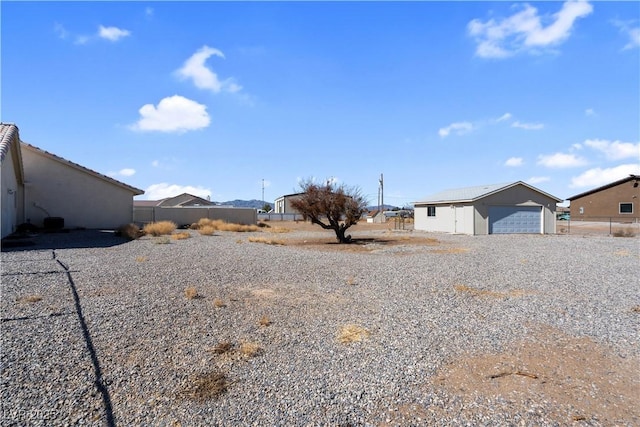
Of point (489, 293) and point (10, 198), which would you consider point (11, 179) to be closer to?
point (10, 198)

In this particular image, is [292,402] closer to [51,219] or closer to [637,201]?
[51,219]

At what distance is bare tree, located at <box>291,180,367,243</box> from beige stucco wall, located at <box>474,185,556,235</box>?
1022cm

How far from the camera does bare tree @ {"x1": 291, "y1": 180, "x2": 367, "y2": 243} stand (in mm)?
22609

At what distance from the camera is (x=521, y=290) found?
9.30 m

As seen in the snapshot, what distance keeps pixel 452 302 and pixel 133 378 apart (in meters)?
6.03

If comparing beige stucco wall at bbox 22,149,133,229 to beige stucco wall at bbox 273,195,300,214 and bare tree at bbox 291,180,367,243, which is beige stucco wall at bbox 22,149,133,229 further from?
beige stucco wall at bbox 273,195,300,214

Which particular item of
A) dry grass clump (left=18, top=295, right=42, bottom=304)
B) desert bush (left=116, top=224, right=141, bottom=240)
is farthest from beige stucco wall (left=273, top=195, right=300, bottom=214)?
dry grass clump (left=18, top=295, right=42, bottom=304)

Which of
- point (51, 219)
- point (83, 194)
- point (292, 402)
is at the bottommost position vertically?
point (292, 402)

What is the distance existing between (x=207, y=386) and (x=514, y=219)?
96.4ft

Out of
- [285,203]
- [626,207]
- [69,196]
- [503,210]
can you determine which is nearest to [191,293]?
[69,196]

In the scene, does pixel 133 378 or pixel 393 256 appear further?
pixel 393 256

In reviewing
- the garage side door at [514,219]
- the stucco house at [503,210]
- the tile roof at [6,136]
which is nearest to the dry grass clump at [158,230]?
the tile roof at [6,136]

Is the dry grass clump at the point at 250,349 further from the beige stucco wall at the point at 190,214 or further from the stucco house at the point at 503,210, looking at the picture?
the beige stucco wall at the point at 190,214

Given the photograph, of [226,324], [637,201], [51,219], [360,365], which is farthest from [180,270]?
[637,201]
